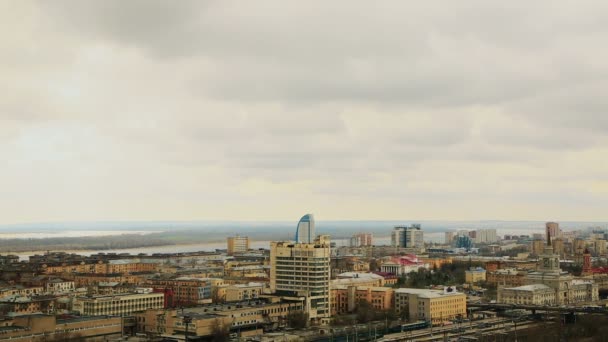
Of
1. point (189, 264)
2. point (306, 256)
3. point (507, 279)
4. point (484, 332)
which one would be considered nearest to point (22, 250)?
point (189, 264)

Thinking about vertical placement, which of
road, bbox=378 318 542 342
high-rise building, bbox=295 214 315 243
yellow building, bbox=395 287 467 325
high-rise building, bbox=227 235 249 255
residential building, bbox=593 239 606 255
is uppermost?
high-rise building, bbox=295 214 315 243

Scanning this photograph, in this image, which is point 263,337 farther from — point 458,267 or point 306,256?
point 458,267

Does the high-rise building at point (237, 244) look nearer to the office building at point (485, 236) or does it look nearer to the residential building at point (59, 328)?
the office building at point (485, 236)

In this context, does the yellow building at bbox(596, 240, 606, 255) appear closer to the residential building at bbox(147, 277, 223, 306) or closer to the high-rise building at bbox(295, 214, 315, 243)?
the high-rise building at bbox(295, 214, 315, 243)

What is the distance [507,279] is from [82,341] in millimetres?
45089

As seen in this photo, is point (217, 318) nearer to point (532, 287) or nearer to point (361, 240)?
point (532, 287)

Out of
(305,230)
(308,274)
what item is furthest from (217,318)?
(305,230)

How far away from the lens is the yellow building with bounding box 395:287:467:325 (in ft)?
152

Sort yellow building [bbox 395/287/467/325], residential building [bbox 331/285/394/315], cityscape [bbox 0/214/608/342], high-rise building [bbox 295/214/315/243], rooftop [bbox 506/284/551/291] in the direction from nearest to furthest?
cityscape [bbox 0/214/608/342] < yellow building [bbox 395/287/467/325] < residential building [bbox 331/285/394/315] < high-rise building [bbox 295/214/315/243] < rooftop [bbox 506/284/551/291]

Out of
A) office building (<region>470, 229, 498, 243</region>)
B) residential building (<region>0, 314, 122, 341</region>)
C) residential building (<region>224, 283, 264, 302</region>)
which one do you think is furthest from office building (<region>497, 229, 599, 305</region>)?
office building (<region>470, 229, 498, 243</region>)

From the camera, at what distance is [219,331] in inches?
1389

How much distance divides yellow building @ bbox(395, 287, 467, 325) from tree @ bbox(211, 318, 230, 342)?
1423 cm

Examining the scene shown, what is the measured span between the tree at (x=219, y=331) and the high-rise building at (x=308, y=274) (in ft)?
26.3

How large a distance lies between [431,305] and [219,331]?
16137 mm
